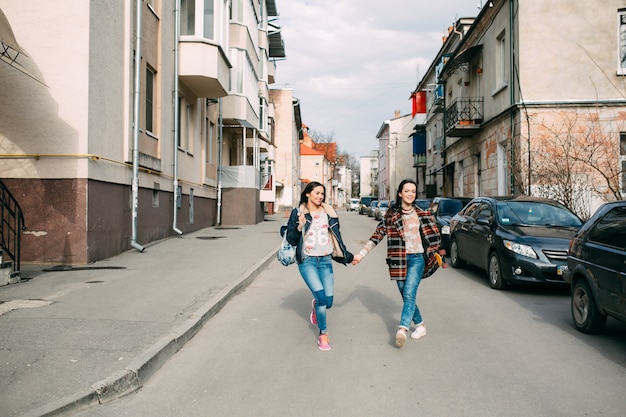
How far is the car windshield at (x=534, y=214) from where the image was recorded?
10.2 metres

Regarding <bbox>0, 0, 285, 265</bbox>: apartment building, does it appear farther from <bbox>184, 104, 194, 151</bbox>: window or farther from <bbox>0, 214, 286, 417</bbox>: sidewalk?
<bbox>0, 214, 286, 417</bbox>: sidewalk

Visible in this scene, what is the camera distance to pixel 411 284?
5852mm

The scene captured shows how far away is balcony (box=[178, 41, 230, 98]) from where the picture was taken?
16855mm

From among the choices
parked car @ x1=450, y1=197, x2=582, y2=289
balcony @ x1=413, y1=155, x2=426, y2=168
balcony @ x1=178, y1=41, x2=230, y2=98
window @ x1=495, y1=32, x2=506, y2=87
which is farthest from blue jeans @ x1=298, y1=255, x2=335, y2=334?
balcony @ x1=413, y1=155, x2=426, y2=168

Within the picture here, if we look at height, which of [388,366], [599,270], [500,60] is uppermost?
[500,60]

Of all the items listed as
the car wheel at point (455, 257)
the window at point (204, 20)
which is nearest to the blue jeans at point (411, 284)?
the car wheel at point (455, 257)

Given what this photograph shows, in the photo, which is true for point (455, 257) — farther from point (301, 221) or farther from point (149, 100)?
point (149, 100)

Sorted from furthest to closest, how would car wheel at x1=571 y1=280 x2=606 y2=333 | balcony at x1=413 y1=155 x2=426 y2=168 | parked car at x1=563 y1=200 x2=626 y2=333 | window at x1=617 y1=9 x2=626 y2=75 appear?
balcony at x1=413 y1=155 x2=426 y2=168, window at x1=617 y1=9 x2=626 y2=75, car wheel at x1=571 y1=280 x2=606 y2=333, parked car at x1=563 y1=200 x2=626 y2=333

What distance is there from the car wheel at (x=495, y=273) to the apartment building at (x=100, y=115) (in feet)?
25.1

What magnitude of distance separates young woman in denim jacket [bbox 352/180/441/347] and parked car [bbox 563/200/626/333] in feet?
6.10

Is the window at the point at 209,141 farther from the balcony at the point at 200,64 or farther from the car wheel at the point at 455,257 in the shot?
the car wheel at the point at 455,257

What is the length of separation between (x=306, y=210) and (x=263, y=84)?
1094 inches

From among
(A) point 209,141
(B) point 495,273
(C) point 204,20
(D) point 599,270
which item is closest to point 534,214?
(B) point 495,273

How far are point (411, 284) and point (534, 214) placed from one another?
5712mm
